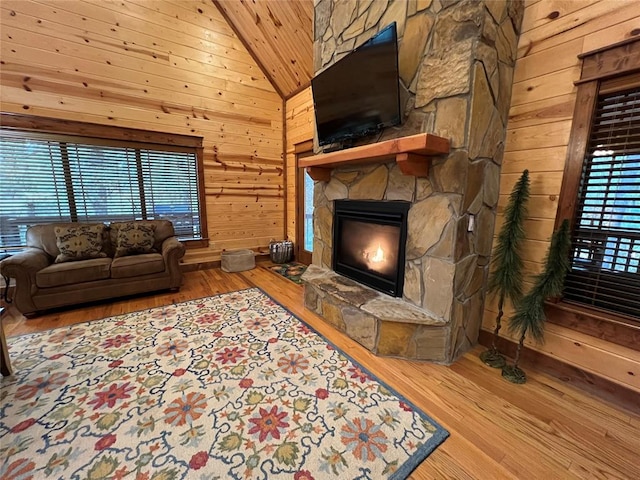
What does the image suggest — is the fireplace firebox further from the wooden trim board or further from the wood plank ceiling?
the wood plank ceiling

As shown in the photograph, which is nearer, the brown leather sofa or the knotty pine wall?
the brown leather sofa

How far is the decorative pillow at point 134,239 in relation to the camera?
326 centimetres

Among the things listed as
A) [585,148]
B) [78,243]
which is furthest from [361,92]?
[78,243]

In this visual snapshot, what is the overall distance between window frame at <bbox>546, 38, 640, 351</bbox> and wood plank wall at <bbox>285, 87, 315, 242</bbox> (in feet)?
10.3

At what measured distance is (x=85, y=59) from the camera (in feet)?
10.6

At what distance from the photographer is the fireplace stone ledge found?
1.98 meters

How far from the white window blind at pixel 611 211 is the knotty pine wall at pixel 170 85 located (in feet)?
13.7

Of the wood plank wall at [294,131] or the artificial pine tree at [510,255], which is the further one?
the wood plank wall at [294,131]

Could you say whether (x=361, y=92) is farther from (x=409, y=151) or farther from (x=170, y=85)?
(x=170, y=85)

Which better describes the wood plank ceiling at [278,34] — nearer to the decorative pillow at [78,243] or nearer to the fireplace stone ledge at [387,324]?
the fireplace stone ledge at [387,324]

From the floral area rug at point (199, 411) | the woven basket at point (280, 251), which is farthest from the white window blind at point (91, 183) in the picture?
the floral area rug at point (199, 411)

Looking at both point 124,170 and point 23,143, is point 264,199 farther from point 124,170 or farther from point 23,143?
point 23,143

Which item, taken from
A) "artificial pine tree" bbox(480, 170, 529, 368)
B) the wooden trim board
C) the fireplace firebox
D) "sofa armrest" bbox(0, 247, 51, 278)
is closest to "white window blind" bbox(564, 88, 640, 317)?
"artificial pine tree" bbox(480, 170, 529, 368)

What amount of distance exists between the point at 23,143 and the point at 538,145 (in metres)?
5.13
